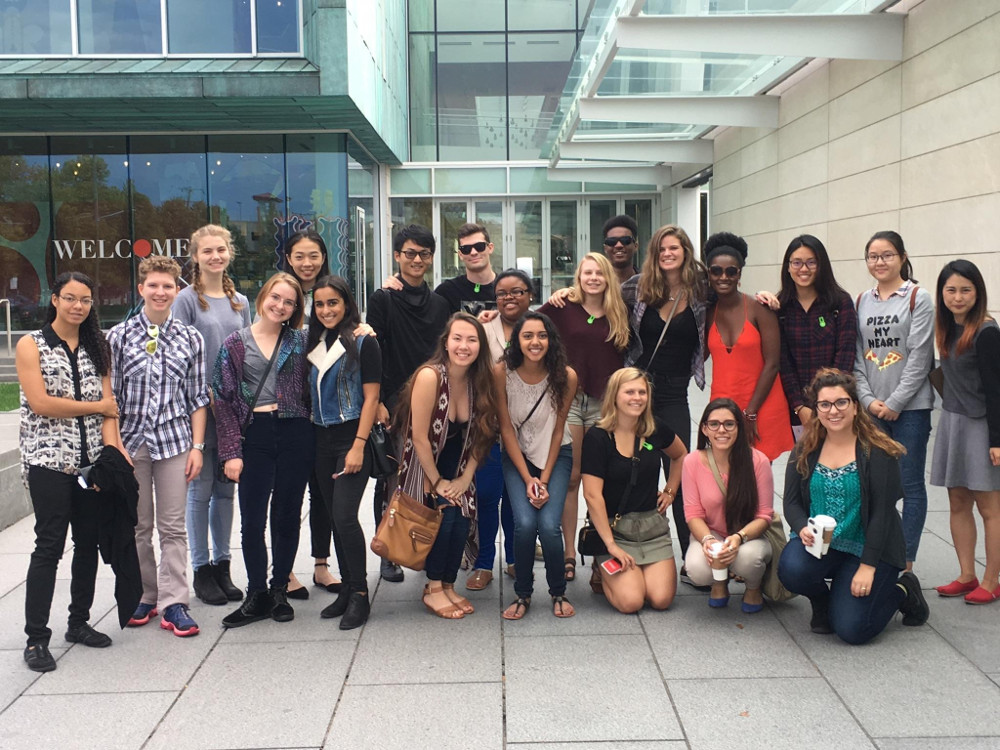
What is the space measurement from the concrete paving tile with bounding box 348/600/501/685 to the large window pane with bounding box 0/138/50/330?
16.1 meters

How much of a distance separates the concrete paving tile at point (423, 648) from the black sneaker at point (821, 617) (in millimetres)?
1541

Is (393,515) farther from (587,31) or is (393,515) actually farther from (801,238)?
(587,31)

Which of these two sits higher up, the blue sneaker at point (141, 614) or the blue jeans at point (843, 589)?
the blue jeans at point (843, 589)

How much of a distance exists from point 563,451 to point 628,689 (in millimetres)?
1517

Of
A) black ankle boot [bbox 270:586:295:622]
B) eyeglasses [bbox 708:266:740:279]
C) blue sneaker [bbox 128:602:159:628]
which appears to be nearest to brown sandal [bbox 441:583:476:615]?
black ankle boot [bbox 270:586:295:622]

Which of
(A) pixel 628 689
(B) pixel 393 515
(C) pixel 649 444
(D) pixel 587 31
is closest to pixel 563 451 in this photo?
(C) pixel 649 444

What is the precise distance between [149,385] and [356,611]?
5.00ft

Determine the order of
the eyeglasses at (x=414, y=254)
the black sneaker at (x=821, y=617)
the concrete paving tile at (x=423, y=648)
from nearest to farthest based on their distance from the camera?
1. the concrete paving tile at (x=423, y=648)
2. the black sneaker at (x=821, y=617)
3. the eyeglasses at (x=414, y=254)

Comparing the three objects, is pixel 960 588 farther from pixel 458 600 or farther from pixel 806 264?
pixel 458 600

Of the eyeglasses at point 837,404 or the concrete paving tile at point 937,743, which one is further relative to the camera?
the eyeglasses at point 837,404

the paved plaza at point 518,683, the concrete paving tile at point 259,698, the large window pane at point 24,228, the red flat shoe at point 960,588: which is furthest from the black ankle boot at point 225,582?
the large window pane at point 24,228

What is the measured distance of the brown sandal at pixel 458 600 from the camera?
502 centimetres

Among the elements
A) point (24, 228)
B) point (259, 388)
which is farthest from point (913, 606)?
point (24, 228)

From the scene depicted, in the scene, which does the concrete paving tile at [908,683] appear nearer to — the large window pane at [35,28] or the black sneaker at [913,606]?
the black sneaker at [913,606]
